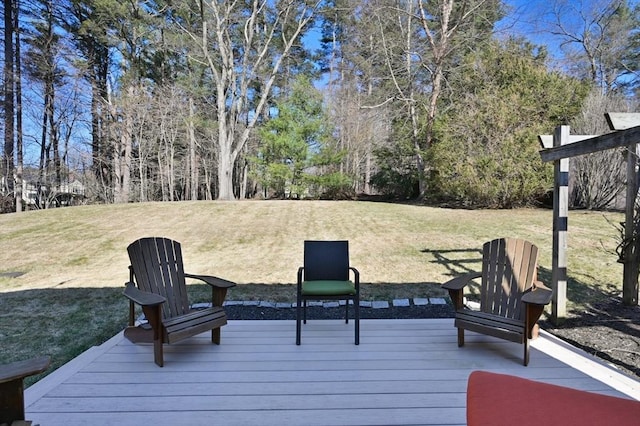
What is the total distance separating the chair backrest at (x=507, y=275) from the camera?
2.85m

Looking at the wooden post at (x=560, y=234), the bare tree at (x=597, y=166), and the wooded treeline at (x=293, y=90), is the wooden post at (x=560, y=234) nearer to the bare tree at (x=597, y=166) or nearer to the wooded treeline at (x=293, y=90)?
the wooded treeline at (x=293, y=90)

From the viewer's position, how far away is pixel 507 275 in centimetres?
293

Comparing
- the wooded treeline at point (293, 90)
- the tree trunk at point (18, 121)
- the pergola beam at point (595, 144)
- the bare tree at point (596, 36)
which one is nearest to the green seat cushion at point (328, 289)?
the pergola beam at point (595, 144)

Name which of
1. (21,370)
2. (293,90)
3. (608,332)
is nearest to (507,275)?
(608,332)

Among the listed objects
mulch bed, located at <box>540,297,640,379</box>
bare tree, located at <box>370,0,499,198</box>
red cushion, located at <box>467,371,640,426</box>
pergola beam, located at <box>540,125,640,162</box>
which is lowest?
mulch bed, located at <box>540,297,640,379</box>

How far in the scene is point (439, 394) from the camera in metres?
2.08

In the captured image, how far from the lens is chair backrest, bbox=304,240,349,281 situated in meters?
3.40

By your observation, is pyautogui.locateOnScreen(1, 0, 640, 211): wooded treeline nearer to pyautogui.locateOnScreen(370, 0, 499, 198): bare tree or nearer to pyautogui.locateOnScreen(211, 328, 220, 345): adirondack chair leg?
pyautogui.locateOnScreen(370, 0, 499, 198): bare tree

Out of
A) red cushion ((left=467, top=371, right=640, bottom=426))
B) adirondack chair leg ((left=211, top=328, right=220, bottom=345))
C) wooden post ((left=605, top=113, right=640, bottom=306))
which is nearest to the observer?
red cushion ((left=467, top=371, right=640, bottom=426))

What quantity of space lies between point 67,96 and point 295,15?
32.5 ft

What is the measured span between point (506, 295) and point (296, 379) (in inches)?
72.0

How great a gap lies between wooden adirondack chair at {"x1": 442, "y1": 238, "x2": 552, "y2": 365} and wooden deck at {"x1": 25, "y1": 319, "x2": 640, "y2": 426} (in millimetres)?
228

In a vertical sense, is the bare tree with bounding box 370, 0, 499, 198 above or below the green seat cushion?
above

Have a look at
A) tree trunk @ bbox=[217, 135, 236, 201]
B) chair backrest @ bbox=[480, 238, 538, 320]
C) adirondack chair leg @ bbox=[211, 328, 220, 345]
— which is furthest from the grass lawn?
tree trunk @ bbox=[217, 135, 236, 201]
